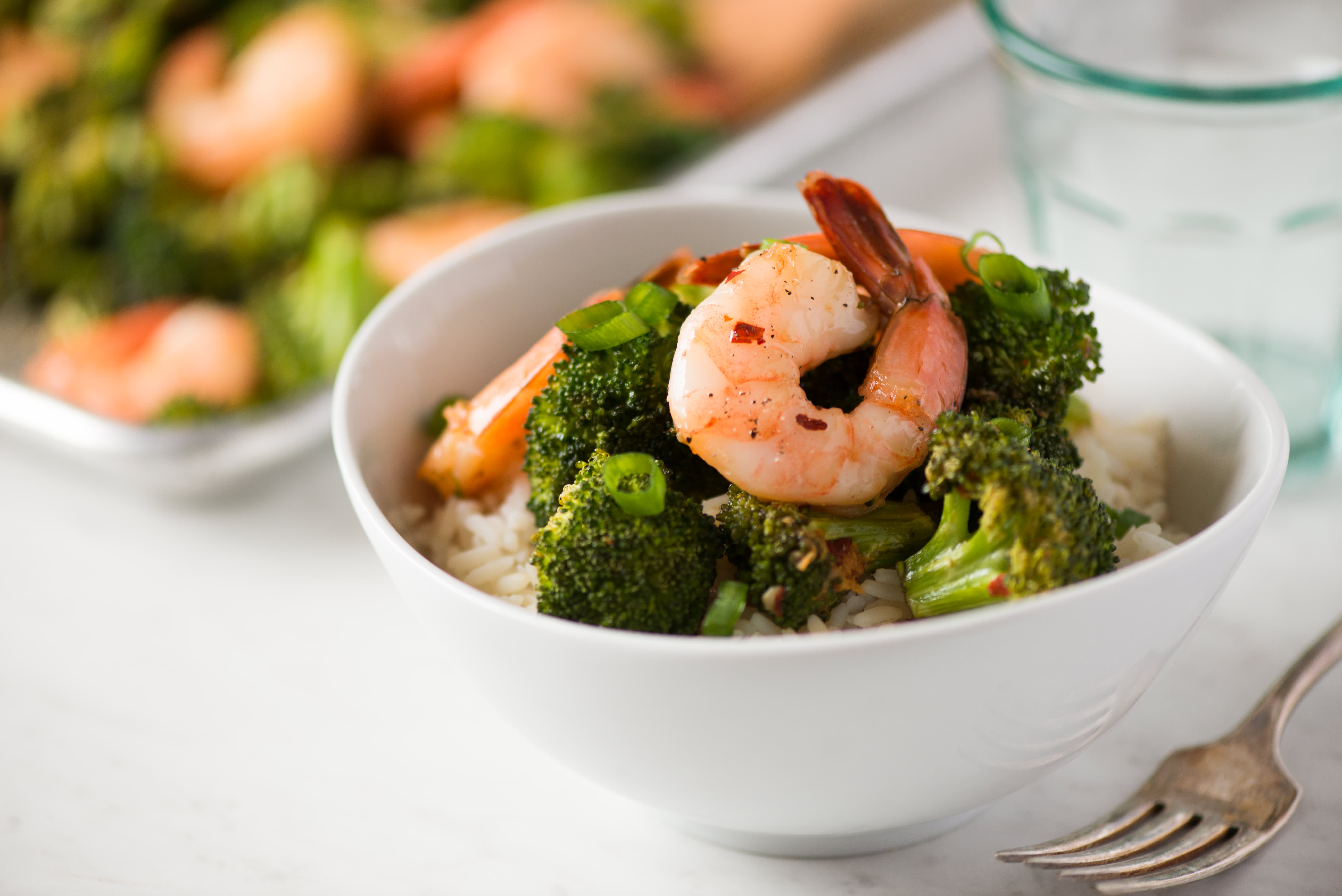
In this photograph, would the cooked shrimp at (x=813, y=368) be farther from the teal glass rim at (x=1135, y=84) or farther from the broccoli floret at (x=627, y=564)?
the teal glass rim at (x=1135, y=84)

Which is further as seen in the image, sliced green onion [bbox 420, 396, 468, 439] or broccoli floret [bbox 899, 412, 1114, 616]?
sliced green onion [bbox 420, 396, 468, 439]

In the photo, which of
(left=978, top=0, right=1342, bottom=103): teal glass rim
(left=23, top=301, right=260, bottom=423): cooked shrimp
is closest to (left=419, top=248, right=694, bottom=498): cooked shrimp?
(left=978, top=0, right=1342, bottom=103): teal glass rim

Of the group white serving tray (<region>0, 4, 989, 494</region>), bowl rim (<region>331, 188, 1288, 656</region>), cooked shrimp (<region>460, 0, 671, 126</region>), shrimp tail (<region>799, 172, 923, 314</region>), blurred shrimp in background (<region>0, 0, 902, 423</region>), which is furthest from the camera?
cooked shrimp (<region>460, 0, 671, 126</region>)

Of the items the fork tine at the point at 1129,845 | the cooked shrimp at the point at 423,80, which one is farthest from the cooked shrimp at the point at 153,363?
the fork tine at the point at 1129,845

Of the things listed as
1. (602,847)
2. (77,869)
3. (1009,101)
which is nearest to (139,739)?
(77,869)

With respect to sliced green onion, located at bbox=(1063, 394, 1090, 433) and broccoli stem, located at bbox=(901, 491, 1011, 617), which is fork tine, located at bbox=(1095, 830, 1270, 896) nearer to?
broccoli stem, located at bbox=(901, 491, 1011, 617)

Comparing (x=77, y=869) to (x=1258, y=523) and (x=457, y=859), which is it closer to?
(x=457, y=859)

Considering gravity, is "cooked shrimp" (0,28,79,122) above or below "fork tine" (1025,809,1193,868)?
below
